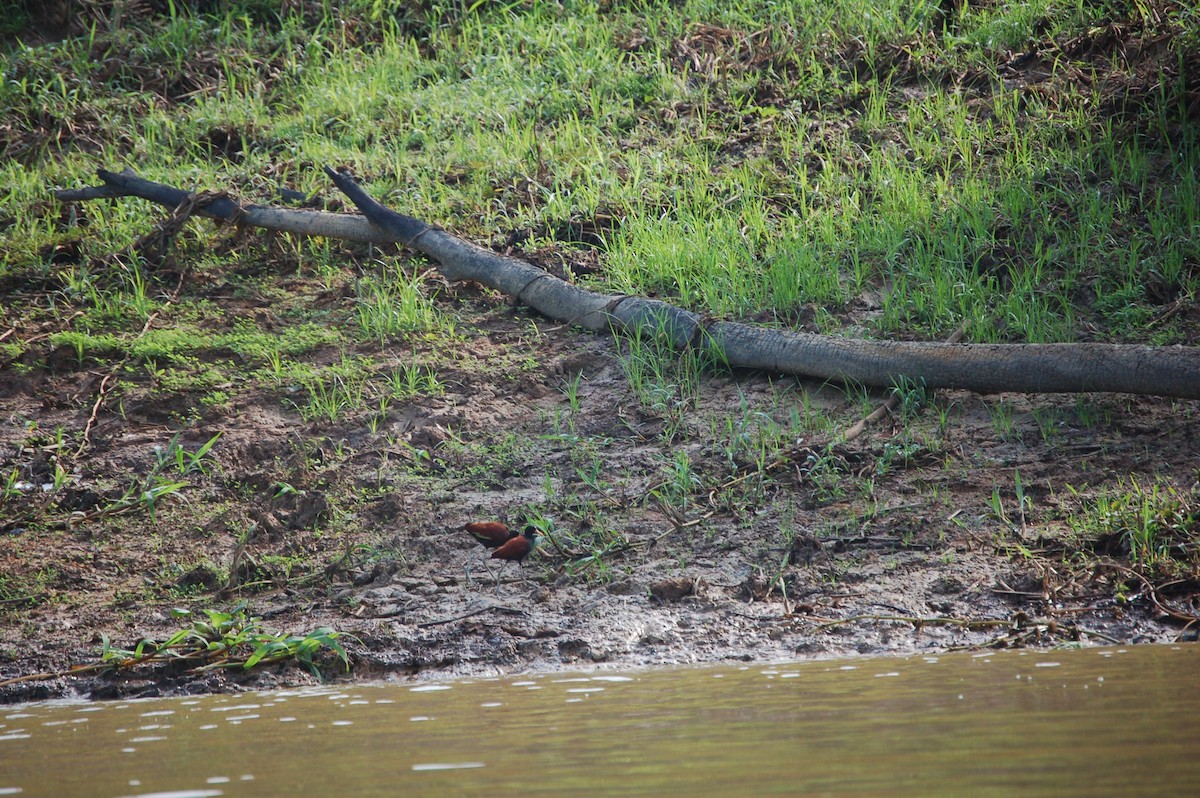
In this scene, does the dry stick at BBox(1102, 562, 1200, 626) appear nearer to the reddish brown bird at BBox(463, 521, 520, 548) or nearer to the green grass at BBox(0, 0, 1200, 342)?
the green grass at BBox(0, 0, 1200, 342)

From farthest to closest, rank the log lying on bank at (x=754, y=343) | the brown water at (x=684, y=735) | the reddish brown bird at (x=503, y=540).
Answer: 1. the log lying on bank at (x=754, y=343)
2. the reddish brown bird at (x=503, y=540)
3. the brown water at (x=684, y=735)

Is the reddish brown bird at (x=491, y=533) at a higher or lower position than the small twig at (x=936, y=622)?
higher

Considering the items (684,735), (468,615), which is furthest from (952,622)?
(468,615)

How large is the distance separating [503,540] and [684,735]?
1.82 metres

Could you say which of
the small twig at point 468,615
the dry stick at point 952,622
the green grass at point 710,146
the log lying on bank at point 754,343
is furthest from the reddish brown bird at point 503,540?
the green grass at point 710,146

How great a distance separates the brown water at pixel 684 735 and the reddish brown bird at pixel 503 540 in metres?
0.84

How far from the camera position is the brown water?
199 cm

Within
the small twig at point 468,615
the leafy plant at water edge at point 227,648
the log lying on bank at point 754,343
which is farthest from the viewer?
the log lying on bank at point 754,343

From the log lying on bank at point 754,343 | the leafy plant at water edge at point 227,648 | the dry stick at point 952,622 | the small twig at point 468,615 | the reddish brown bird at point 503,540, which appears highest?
the log lying on bank at point 754,343

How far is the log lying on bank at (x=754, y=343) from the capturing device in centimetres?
433

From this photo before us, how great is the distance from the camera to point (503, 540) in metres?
4.09

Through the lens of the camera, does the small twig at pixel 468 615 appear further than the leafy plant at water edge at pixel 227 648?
Yes

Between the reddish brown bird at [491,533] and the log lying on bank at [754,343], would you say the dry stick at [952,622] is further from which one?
the log lying on bank at [754,343]

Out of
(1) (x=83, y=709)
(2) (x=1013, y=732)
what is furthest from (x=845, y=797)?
(1) (x=83, y=709)
